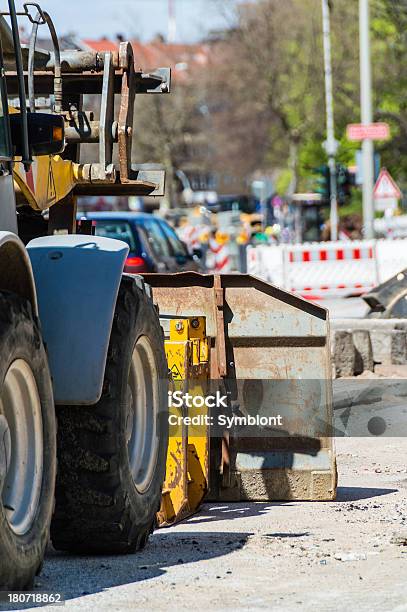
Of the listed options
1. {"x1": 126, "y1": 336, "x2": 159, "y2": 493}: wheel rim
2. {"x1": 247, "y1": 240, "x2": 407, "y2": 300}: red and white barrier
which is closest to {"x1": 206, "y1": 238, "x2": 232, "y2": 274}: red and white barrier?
{"x1": 247, "y1": 240, "x2": 407, "y2": 300}: red and white barrier

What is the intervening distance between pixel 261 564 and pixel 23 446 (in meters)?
1.36

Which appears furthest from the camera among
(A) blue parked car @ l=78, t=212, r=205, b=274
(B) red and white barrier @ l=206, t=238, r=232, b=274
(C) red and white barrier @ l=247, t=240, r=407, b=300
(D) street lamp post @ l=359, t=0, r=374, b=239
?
(B) red and white barrier @ l=206, t=238, r=232, b=274

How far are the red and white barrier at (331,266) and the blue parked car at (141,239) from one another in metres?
6.39

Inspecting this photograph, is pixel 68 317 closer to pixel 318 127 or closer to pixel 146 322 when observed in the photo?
pixel 146 322

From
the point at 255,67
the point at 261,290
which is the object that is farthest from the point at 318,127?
the point at 261,290

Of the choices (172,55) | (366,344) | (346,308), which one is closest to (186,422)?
(366,344)

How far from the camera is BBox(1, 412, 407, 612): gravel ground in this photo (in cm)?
554

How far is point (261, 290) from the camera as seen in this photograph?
8961 mm

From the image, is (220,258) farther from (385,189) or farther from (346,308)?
(346,308)

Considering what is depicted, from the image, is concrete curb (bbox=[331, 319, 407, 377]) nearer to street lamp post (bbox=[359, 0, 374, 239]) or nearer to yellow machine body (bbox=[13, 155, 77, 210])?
yellow machine body (bbox=[13, 155, 77, 210])

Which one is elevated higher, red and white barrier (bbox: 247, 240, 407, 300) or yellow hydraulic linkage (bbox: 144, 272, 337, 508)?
yellow hydraulic linkage (bbox: 144, 272, 337, 508)

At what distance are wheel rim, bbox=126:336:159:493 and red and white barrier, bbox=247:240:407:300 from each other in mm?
21560

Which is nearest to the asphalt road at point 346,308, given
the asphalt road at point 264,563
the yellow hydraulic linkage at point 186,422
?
the yellow hydraulic linkage at point 186,422

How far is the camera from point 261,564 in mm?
6348
